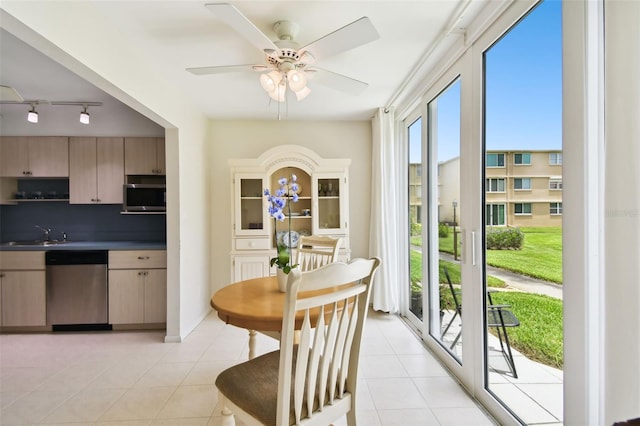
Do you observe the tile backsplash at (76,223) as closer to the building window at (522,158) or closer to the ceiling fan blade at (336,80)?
the ceiling fan blade at (336,80)

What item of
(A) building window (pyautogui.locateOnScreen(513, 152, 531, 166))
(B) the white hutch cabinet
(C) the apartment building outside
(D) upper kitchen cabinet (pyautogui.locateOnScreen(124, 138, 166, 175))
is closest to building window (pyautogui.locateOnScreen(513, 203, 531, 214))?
(C) the apartment building outside

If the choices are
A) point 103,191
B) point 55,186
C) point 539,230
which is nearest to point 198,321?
point 103,191

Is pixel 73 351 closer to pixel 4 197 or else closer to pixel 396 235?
pixel 4 197

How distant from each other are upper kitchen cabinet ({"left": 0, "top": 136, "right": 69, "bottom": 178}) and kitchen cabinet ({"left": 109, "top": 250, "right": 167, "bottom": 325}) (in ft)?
4.40

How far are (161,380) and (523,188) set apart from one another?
9.08 ft

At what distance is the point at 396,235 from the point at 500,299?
1.63m

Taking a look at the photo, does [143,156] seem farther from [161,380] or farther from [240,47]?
[161,380]

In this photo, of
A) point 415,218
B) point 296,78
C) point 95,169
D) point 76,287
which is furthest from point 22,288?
point 415,218

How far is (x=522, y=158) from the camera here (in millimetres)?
1566

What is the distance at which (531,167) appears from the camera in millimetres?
1515

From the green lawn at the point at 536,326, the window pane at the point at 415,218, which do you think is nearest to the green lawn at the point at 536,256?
the green lawn at the point at 536,326

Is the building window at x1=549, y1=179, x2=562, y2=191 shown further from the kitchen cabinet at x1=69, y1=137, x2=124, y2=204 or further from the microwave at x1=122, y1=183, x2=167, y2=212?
the kitchen cabinet at x1=69, y1=137, x2=124, y2=204

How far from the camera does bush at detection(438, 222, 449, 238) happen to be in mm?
2493

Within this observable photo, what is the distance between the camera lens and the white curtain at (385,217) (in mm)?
3277
